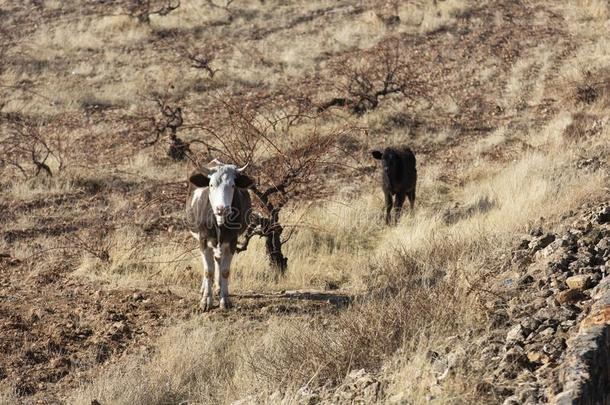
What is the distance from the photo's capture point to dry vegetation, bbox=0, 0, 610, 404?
24.6ft

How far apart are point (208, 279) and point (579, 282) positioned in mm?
4565

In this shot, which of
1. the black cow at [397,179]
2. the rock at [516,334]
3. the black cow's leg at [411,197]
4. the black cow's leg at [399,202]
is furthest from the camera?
the black cow's leg at [411,197]

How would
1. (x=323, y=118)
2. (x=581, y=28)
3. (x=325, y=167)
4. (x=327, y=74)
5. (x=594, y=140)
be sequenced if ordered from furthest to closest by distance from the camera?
(x=581, y=28)
(x=327, y=74)
(x=323, y=118)
(x=325, y=167)
(x=594, y=140)

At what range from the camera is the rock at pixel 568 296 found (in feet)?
22.0

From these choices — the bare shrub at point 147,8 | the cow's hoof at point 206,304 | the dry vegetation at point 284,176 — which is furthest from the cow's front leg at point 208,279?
the bare shrub at point 147,8

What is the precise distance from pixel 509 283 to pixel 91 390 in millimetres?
4130

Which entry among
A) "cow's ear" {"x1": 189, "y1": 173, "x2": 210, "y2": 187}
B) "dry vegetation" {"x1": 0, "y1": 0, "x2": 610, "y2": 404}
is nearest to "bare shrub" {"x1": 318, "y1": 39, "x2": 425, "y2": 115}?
"dry vegetation" {"x1": 0, "y1": 0, "x2": 610, "y2": 404}

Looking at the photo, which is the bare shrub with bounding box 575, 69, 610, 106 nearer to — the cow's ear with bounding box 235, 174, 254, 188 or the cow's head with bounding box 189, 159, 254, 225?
the cow's ear with bounding box 235, 174, 254, 188

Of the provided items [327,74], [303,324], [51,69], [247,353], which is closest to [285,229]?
[303,324]

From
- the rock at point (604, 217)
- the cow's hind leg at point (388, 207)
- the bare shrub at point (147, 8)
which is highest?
the bare shrub at point (147, 8)

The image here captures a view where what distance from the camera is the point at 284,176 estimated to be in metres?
11.0

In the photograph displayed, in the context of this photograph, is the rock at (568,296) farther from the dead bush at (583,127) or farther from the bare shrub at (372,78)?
the bare shrub at (372,78)

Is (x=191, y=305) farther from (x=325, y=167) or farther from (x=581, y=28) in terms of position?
(x=581, y=28)

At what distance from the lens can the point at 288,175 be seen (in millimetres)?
10898
